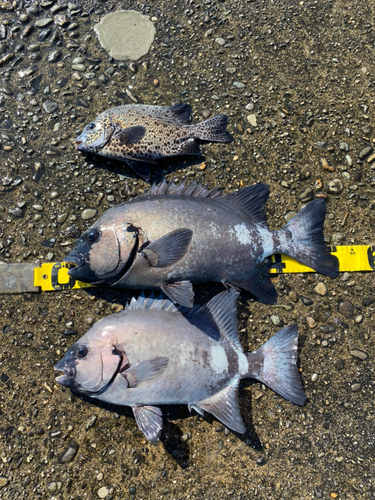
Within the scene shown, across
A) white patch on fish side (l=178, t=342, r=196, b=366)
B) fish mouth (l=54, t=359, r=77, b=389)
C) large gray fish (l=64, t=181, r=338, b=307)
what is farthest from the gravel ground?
white patch on fish side (l=178, t=342, r=196, b=366)

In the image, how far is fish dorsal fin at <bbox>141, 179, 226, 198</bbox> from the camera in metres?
3.07

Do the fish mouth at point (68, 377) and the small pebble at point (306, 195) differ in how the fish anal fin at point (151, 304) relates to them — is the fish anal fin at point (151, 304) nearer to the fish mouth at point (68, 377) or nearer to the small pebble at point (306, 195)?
the fish mouth at point (68, 377)

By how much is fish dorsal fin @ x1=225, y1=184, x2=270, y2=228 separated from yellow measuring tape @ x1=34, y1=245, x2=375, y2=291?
18.9 inches

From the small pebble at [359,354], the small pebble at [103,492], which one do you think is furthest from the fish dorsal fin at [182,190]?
the small pebble at [103,492]

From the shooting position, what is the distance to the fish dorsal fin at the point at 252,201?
125 inches

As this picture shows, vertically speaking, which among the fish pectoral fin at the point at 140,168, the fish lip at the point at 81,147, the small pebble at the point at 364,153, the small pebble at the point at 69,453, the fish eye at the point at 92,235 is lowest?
the small pebble at the point at 69,453

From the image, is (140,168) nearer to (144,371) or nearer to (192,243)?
(192,243)

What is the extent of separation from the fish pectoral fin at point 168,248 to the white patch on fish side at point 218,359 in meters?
0.89

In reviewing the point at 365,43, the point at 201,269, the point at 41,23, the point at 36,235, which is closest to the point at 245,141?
the point at 201,269

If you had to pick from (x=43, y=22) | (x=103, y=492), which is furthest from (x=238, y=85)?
(x=103, y=492)

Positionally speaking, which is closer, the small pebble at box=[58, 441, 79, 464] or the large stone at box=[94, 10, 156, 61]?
the small pebble at box=[58, 441, 79, 464]

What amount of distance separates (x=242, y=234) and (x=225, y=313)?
77 cm

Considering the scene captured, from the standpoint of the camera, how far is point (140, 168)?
129 inches

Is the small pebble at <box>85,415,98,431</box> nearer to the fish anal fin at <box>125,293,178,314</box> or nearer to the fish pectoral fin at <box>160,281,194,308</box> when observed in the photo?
the fish anal fin at <box>125,293,178,314</box>
